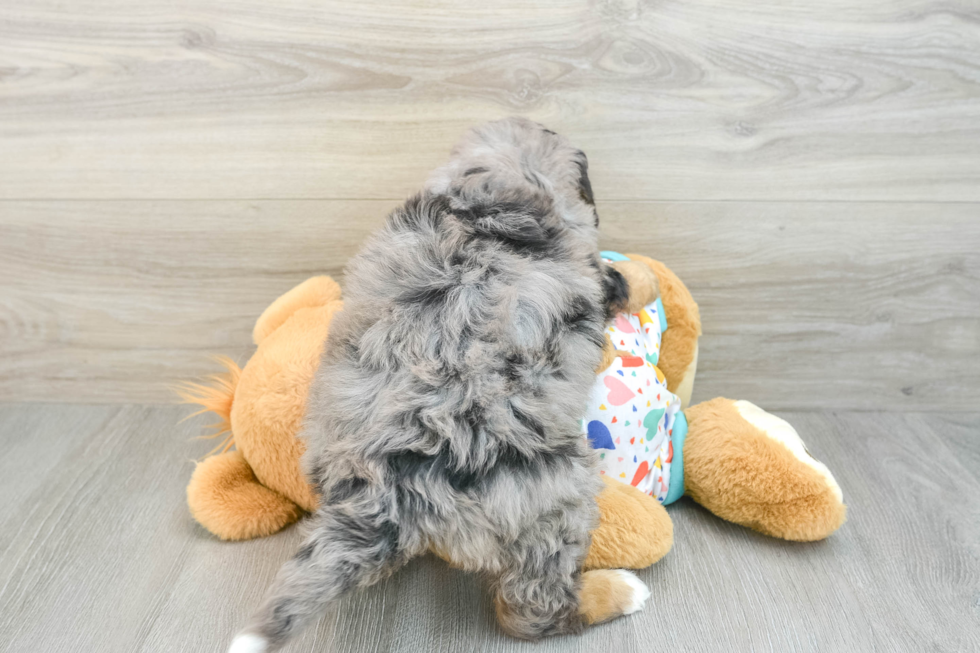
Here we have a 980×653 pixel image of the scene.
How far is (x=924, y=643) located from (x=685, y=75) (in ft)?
3.33

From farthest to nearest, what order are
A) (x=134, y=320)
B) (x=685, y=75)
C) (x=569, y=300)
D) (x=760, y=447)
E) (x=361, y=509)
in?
(x=134, y=320), (x=685, y=75), (x=760, y=447), (x=569, y=300), (x=361, y=509)

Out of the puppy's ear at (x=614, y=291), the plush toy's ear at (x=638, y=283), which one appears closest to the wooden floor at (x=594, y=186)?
the plush toy's ear at (x=638, y=283)

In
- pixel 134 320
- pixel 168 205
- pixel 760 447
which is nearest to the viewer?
pixel 760 447

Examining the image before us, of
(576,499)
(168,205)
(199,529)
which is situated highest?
(168,205)

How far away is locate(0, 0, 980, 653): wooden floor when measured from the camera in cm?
118

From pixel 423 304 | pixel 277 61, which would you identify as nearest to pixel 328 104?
pixel 277 61

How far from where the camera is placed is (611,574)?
1.02 metres

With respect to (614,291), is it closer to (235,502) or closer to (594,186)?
(594,186)

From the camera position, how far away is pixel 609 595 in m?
0.98

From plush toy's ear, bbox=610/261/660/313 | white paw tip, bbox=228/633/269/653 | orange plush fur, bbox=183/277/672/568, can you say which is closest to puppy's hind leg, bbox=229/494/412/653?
white paw tip, bbox=228/633/269/653

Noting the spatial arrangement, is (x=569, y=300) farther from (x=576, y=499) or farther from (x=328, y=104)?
(x=328, y=104)

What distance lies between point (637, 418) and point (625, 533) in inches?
7.0

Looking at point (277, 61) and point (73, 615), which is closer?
point (73, 615)

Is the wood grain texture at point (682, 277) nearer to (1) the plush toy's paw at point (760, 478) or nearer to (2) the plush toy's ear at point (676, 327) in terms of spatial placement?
(2) the plush toy's ear at point (676, 327)
